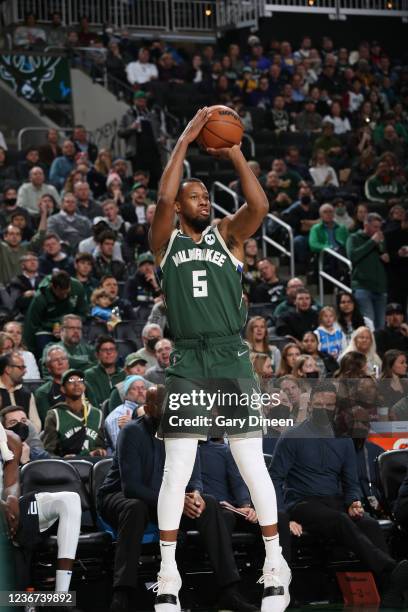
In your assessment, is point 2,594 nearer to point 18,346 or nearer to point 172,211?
point 172,211

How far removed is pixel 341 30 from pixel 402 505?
17633 mm

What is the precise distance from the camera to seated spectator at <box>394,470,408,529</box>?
850 centimetres

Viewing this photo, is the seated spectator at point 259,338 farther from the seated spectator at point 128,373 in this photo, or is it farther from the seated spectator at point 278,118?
the seated spectator at point 278,118

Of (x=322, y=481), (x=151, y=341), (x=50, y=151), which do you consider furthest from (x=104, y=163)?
(x=322, y=481)

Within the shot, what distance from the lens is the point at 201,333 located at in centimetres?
652

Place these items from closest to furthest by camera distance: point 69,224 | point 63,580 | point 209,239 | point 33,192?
point 209,239, point 63,580, point 69,224, point 33,192

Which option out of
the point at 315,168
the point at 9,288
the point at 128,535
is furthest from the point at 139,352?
the point at 315,168

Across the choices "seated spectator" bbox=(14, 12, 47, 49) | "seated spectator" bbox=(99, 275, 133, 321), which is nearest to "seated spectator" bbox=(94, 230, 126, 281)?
"seated spectator" bbox=(99, 275, 133, 321)

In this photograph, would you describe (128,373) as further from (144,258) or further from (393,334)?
(393,334)

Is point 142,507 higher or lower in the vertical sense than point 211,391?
lower

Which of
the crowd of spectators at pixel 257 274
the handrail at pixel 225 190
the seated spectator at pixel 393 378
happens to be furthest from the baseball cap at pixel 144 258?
the seated spectator at pixel 393 378

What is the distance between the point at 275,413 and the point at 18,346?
3854mm

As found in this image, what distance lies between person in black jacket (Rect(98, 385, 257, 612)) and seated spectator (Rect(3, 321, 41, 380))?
125 inches

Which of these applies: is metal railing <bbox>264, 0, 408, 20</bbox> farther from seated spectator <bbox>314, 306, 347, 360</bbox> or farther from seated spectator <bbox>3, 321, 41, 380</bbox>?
seated spectator <bbox>3, 321, 41, 380</bbox>
